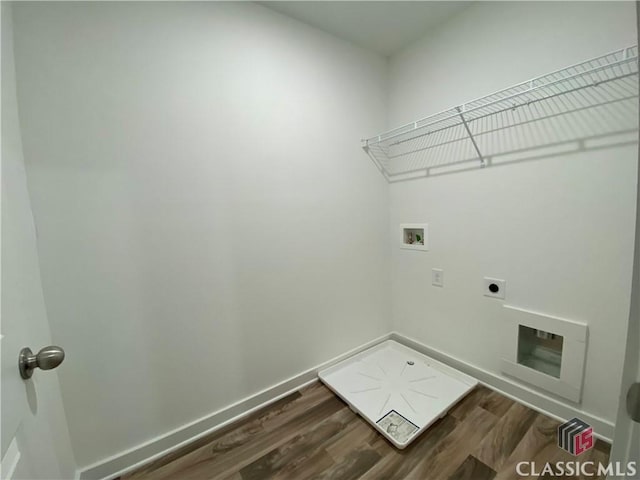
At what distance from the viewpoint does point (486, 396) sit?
5.12ft

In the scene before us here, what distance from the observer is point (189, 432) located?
1.33m

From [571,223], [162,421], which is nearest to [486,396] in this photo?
[571,223]

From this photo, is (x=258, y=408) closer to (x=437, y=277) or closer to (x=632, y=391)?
(x=437, y=277)

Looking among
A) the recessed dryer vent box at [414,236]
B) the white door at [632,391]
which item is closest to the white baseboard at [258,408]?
the recessed dryer vent box at [414,236]

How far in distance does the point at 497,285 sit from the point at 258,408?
166 centimetres

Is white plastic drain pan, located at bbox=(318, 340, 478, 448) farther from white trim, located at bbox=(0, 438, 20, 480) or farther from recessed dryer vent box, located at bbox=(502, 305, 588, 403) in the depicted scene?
white trim, located at bbox=(0, 438, 20, 480)

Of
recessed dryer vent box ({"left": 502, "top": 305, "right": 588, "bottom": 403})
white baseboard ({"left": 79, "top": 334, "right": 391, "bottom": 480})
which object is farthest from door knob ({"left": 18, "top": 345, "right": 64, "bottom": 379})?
recessed dryer vent box ({"left": 502, "top": 305, "right": 588, "bottom": 403})

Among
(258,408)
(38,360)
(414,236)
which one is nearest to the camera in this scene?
(38,360)

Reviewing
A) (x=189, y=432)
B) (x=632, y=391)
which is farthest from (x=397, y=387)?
(x=632, y=391)

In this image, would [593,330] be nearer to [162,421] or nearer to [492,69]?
[492,69]

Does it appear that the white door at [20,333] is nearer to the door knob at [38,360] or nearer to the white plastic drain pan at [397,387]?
the door knob at [38,360]

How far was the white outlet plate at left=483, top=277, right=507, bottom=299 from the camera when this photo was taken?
60.2 inches

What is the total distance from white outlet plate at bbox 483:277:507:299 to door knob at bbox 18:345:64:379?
1957 millimetres

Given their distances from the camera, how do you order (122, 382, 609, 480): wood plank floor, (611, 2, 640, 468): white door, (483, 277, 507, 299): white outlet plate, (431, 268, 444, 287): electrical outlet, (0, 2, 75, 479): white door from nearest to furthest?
(611, 2, 640, 468): white door, (0, 2, 75, 479): white door, (122, 382, 609, 480): wood plank floor, (483, 277, 507, 299): white outlet plate, (431, 268, 444, 287): electrical outlet
